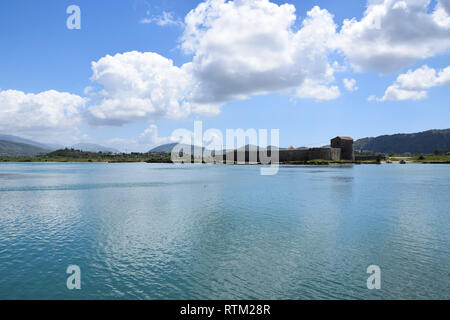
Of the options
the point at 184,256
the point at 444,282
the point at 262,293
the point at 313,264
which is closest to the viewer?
the point at 262,293

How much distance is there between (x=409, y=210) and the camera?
40781mm

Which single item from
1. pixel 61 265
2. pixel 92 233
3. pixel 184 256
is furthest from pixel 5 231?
pixel 184 256

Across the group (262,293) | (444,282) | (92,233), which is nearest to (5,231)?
(92,233)

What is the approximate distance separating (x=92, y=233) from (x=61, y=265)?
8.54 metres

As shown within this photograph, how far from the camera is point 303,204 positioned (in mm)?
46562

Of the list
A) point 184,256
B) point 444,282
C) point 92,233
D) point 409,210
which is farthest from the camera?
point 409,210

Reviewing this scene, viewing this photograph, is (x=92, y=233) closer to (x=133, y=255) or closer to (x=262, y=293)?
(x=133, y=255)

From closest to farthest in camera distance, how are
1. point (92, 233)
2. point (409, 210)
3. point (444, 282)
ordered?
point (444, 282), point (92, 233), point (409, 210)

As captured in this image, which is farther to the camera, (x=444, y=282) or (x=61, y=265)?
(x=61, y=265)
